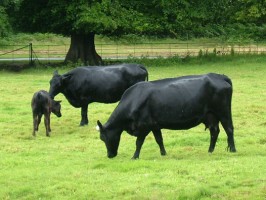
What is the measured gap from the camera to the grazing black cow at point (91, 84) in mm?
19203

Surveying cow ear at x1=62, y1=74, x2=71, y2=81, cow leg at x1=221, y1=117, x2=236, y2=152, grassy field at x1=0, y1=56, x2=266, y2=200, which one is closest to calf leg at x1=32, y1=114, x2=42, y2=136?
grassy field at x1=0, y1=56, x2=266, y2=200

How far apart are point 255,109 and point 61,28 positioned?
64.5ft

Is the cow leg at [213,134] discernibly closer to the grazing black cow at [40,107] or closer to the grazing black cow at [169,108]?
the grazing black cow at [169,108]

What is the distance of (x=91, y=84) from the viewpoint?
63.2 ft

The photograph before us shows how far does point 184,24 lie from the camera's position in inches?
1505

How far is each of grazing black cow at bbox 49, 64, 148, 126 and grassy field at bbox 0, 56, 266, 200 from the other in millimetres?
765

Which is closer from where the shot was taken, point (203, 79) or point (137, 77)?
point (203, 79)

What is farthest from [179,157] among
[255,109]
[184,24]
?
[184,24]

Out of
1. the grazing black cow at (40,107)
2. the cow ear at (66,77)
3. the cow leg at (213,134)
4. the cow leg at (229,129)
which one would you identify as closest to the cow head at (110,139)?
the cow leg at (213,134)

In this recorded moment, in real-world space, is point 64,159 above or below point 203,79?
below

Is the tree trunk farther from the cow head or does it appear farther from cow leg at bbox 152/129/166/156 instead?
the cow head

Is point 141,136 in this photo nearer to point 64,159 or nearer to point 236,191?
point 64,159

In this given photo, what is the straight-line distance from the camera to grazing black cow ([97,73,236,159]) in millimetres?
13297

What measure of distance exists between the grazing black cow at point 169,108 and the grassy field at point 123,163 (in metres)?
0.61
